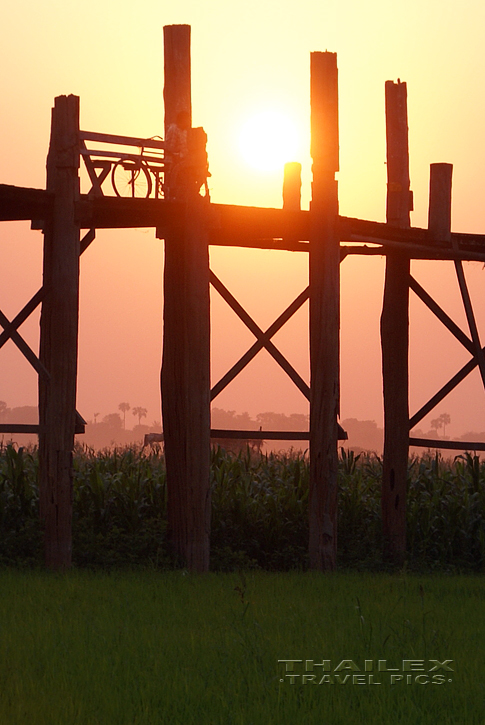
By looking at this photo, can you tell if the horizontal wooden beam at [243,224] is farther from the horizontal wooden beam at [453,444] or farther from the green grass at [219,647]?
the green grass at [219,647]

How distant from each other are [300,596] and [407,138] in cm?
658

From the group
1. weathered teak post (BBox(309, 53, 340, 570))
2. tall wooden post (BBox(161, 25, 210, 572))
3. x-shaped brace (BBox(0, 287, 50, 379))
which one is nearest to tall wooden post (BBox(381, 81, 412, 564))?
weathered teak post (BBox(309, 53, 340, 570))

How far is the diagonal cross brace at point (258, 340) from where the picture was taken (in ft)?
40.1

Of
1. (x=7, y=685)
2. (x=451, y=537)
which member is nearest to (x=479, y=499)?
(x=451, y=537)

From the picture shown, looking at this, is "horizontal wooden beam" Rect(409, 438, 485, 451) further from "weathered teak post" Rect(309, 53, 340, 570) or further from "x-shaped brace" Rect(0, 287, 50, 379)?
"x-shaped brace" Rect(0, 287, 50, 379)

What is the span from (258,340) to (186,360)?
129 centimetres

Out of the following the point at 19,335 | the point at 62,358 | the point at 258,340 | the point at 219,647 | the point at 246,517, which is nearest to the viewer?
→ the point at 219,647

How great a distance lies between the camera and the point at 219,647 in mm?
7555

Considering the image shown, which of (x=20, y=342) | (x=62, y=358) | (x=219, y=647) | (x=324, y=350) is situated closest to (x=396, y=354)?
(x=324, y=350)

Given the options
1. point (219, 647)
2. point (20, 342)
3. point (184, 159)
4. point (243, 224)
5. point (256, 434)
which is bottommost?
point (219, 647)

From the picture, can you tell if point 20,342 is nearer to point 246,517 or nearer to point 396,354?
point 246,517

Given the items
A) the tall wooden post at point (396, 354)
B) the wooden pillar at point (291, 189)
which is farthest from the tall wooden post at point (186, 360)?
the tall wooden post at point (396, 354)

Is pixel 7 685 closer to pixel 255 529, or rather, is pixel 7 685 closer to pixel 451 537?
pixel 255 529

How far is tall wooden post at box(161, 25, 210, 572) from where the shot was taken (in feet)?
37.5
